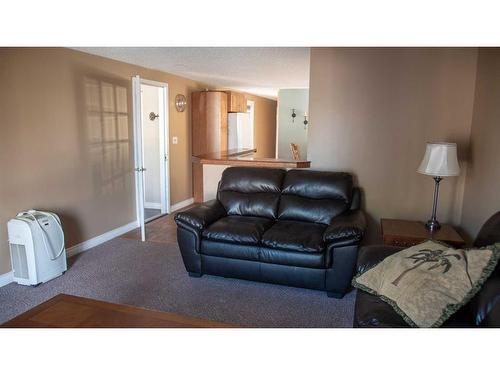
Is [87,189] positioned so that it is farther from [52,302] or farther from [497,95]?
[497,95]

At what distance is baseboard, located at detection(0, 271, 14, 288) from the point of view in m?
3.15

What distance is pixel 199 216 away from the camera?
10.6ft

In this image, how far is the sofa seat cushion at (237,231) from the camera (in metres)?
3.05

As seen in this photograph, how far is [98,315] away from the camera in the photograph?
159 centimetres

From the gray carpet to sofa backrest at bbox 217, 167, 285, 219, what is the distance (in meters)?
0.71

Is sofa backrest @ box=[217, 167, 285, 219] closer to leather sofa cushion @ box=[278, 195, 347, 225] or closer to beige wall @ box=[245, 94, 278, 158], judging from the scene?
leather sofa cushion @ box=[278, 195, 347, 225]

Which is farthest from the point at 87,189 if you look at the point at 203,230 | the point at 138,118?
the point at 203,230

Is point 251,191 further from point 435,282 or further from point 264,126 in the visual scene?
point 264,126

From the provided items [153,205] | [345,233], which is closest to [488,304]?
[345,233]

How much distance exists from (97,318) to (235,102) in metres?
5.58

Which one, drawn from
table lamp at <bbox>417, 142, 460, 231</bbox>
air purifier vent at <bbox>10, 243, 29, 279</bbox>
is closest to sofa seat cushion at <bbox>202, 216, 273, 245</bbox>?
table lamp at <bbox>417, 142, 460, 231</bbox>
